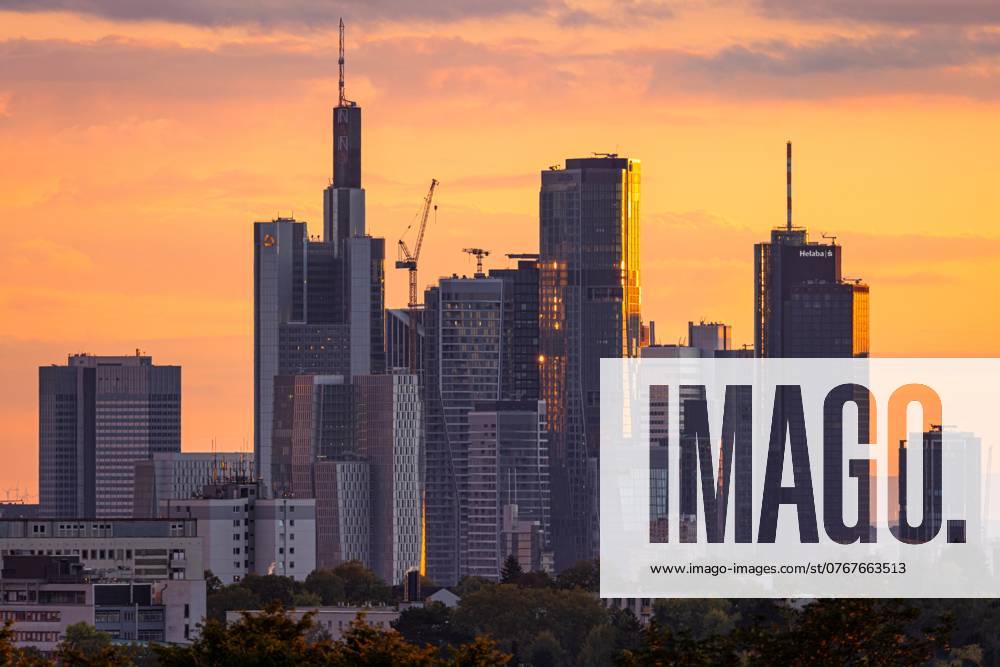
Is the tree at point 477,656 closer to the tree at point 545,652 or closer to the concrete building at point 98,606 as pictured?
the tree at point 545,652

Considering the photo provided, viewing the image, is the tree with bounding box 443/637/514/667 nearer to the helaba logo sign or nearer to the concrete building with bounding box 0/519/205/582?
the helaba logo sign

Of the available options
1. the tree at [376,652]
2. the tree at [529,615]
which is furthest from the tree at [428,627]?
the tree at [376,652]

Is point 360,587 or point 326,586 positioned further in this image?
point 360,587

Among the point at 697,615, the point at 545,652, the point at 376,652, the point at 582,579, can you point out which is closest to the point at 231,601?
the point at 582,579

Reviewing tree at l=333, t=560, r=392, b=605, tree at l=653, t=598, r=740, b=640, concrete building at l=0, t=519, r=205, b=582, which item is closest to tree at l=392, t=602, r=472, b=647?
tree at l=653, t=598, r=740, b=640

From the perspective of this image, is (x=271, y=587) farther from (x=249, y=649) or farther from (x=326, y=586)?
(x=249, y=649)

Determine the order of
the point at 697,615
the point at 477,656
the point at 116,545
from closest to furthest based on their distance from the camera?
1. the point at 477,656
2. the point at 697,615
3. the point at 116,545
